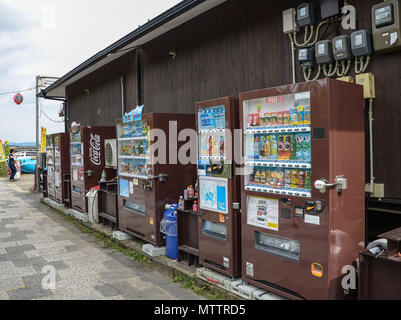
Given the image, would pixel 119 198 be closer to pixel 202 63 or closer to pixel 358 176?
pixel 202 63

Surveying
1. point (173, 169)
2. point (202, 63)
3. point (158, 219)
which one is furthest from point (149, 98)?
point (158, 219)

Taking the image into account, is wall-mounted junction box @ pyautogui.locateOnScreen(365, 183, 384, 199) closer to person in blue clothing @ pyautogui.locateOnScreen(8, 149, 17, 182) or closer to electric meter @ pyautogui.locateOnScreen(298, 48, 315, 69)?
electric meter @ pyautogui.locateOnScreen(298, 48, 315, 69)

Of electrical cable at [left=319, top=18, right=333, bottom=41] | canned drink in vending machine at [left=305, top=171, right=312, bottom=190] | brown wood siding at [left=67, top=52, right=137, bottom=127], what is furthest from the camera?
brown wood siding at [left=67, top=52, right=137, bottom=127]

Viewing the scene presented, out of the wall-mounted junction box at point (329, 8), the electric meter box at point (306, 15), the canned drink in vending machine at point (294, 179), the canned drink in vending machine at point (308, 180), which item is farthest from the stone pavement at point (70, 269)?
the wall-mounted junction box at point (329, 8)

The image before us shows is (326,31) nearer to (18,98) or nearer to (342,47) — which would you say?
(342,47)

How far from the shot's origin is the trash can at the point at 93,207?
909 centimetres

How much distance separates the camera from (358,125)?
3.96m

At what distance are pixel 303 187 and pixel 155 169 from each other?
3.06m

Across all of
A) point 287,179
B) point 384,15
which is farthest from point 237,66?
point 287,179

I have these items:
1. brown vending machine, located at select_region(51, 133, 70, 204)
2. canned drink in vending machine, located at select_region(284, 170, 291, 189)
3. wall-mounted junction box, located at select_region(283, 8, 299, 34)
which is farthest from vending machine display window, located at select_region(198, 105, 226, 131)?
brown vending machine, located at select_region(51, 133, 70, 204)

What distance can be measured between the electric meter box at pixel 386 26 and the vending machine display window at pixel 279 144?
3.62ft

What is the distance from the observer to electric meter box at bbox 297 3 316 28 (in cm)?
473

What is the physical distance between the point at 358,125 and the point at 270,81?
1929 millimetres

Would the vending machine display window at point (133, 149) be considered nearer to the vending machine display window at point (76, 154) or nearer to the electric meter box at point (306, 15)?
the vending machine display window at point (76, 154)
